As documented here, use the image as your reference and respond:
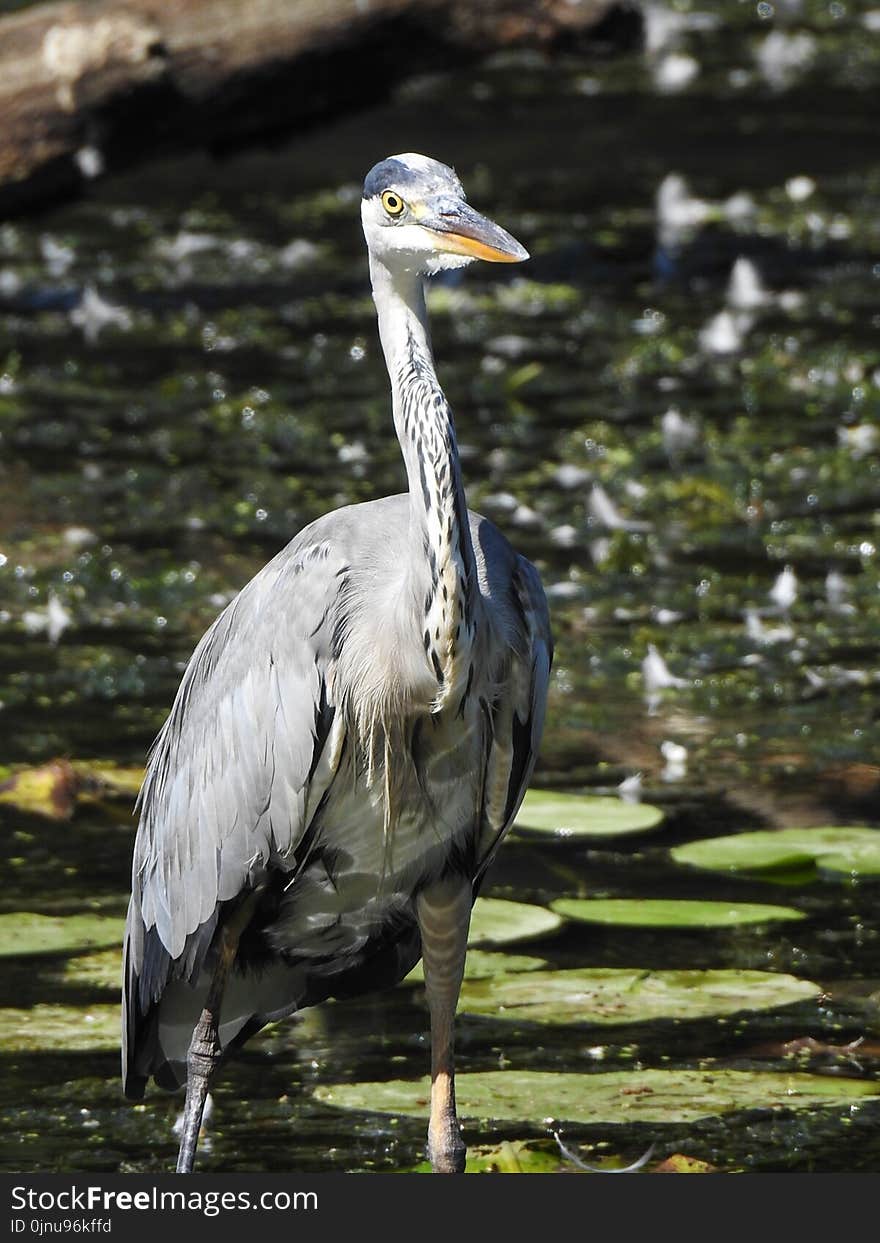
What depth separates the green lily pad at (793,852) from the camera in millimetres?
5496

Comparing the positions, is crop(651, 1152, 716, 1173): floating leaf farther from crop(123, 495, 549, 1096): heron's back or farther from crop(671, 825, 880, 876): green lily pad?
crop(671, 825, 880, 876): green lily pad

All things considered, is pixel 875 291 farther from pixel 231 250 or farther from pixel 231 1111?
pixel 231 1111

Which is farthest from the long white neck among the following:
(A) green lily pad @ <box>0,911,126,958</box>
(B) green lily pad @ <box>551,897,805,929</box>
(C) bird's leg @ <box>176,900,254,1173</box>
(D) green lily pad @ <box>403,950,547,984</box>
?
(A) green lily pad @ <box>0,911,126,958</box>

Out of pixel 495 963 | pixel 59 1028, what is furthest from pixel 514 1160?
pixel 59 1028

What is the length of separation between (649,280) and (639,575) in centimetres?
406

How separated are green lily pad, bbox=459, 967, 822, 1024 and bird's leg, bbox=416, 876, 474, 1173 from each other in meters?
0.52

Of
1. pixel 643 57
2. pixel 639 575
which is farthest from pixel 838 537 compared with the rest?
pixel 643 57

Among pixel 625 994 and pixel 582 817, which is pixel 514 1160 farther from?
pixel 582 817

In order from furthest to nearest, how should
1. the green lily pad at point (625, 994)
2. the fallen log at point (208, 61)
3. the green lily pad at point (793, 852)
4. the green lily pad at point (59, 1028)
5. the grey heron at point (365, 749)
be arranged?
the fallen log at point (208, 61) → the green lily pad at point (793, 852) → the green lily pad at point (625, 994) → the green lily pad at point (59, 1028) → the grey heron at point (365, 749)

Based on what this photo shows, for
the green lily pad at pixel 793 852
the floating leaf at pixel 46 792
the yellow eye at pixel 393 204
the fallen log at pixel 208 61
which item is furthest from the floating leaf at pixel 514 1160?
the fallen log at pixel 208 61

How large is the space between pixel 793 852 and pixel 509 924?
0.75m

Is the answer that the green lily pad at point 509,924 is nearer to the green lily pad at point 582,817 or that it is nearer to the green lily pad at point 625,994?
the green lily pad at point 625,994

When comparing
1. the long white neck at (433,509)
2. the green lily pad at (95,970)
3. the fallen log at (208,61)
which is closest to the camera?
the long white neck at (433,509)

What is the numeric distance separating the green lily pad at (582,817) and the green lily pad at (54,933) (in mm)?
1080
